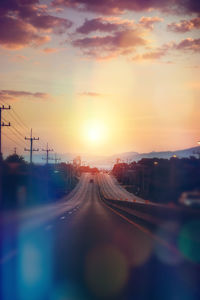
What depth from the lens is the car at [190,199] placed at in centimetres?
1438

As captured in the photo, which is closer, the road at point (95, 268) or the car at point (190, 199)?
the road at point (95, 268)

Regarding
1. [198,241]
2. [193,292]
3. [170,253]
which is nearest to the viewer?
[193,292]

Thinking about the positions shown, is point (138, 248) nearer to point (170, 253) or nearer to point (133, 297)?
point (170, 253)

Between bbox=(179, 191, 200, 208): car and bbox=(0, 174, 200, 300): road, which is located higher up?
bbox=(179, 191, 200, 208): car

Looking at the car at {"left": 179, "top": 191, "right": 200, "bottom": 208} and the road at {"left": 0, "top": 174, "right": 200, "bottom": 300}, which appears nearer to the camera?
the road at {"left": 0, "top": 174, "right": 200, "bottom": 300}

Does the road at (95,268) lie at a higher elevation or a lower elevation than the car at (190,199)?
lower

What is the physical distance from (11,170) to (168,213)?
44.1 feet

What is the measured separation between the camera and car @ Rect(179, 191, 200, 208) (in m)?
14.4

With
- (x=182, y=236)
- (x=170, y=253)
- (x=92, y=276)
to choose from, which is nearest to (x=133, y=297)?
(x=92, y=276)

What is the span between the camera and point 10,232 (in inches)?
786

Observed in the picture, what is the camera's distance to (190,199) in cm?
1480

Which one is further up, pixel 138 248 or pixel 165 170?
pixel 165 170

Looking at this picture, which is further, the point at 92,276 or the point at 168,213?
the point at 168,213

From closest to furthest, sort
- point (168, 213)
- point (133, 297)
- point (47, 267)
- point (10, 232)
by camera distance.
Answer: point (133, 297)
point (47, 267)
point (10, 232)
point (168, 213)
